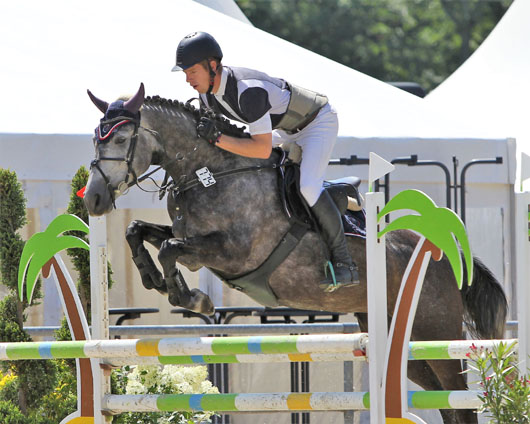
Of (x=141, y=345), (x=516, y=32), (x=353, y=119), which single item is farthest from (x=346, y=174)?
(x=516, y=32)

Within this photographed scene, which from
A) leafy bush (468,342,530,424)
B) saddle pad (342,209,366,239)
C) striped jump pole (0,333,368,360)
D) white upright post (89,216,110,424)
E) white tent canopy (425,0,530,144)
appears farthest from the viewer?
white tent canopy (425,0,530,144)

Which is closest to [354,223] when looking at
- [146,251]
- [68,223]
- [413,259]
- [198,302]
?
[198,302]

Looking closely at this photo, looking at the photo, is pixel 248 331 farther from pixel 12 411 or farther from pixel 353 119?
pixel 353 119

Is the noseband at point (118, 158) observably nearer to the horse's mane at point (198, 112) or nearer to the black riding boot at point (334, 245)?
the horse's mane at point (198, 112)

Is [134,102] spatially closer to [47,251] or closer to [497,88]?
[47,251]

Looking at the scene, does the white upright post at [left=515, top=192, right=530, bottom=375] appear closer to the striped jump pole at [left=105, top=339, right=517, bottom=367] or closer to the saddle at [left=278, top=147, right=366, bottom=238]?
the striped jump pole at [left=105, top=339, right=517, bottom=367]

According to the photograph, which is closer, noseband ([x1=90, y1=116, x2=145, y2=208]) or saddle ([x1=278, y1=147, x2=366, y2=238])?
noseband ([x1=90, y1=116, x2=145, y2=208])

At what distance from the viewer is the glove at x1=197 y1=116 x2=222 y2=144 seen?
4.16 metres

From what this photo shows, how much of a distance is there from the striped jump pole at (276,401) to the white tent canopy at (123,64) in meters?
2.79

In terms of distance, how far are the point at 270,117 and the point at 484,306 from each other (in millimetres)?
1555

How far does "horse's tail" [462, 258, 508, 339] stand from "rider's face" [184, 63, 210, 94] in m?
1.72

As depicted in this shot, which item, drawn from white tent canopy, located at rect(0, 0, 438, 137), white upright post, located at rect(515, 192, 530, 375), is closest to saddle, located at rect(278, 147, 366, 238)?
white upright post, located at rect(515, 192, 530, 375)

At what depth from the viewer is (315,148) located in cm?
432

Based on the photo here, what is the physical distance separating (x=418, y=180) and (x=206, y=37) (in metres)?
2.72
